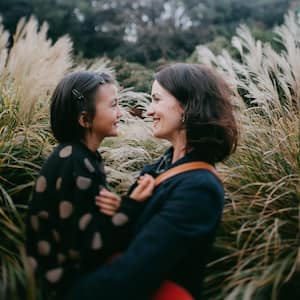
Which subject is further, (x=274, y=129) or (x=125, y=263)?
(x=274, y=129)

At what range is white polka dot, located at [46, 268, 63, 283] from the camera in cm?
167

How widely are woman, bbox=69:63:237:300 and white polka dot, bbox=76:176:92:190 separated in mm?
74

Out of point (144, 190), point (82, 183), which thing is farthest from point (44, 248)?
point (144, 190)

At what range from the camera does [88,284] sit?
1.55m

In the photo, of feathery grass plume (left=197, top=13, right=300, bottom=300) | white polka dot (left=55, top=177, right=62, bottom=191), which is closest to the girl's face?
white polka dot (left=55, top=177, right=62, bottom=191)

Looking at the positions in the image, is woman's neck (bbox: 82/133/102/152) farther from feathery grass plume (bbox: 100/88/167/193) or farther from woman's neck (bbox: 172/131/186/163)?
feathery grass plume (bbox: 100/88/167/193)

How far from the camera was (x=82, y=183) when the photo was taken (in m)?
1.72

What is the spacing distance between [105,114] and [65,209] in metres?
0.55

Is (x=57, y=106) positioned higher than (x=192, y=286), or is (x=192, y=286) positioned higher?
(x=57, y=106)

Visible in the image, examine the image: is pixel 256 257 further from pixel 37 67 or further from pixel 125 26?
pixel 125 26

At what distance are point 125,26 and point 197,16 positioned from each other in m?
3.75

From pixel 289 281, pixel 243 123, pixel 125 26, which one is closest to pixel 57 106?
pixel 289 281

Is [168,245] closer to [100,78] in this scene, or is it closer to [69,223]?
[69,223]

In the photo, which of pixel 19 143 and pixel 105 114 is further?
pixel 19 143
